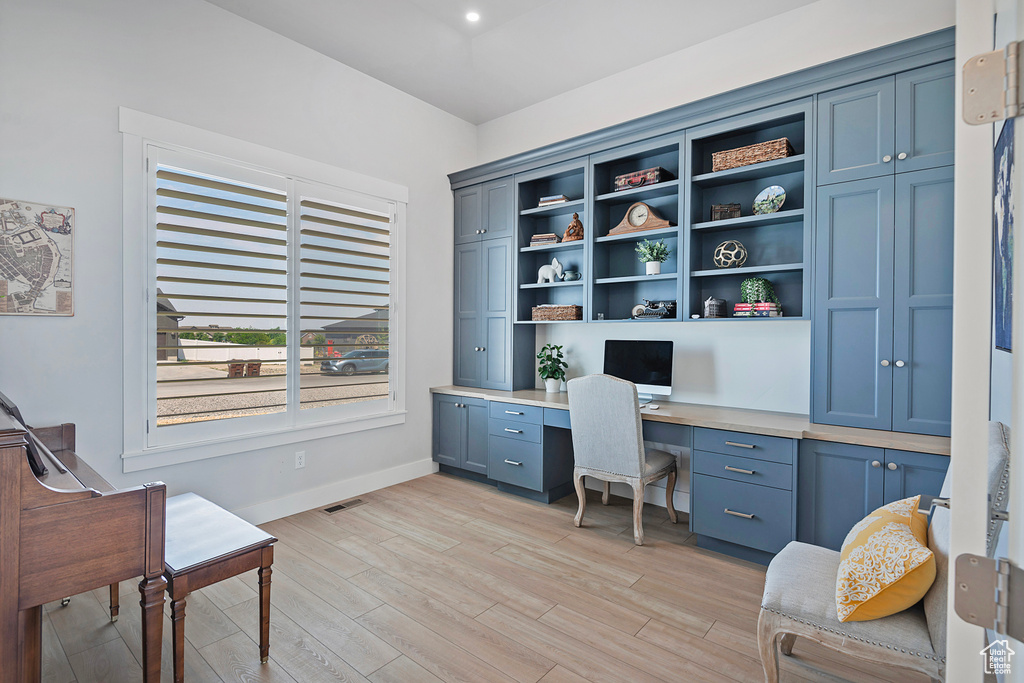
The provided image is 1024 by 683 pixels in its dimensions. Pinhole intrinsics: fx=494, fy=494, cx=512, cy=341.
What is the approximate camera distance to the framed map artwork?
7.47 feet

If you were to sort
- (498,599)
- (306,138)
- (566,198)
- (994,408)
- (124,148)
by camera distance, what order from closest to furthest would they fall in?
(994,408)
(498,599)
(124,148)
(306,138)
(566,198)

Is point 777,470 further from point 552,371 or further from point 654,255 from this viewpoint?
point 552,371

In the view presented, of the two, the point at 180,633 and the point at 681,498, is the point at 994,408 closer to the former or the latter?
the point at 681,498

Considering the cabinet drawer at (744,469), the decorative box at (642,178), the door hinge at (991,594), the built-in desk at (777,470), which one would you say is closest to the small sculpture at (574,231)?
the decorative box at (642,178)

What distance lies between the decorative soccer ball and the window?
7.92 ft

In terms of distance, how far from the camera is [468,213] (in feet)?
14.4

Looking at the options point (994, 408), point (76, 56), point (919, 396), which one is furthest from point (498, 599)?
point (76, 56)

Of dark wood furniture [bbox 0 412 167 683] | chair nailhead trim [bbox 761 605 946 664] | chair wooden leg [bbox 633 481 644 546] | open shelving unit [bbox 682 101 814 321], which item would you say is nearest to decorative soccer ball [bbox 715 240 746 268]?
open shelving unit [bbox 682 101 814 321]

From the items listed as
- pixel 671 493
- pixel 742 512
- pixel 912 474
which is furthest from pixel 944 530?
pixel 671 493

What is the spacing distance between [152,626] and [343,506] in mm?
1959

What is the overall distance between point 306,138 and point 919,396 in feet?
12.8

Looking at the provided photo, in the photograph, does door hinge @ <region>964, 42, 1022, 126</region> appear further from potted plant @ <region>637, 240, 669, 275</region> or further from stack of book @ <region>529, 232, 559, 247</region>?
stack of book @ <region>529, 232, 559, 247</region>

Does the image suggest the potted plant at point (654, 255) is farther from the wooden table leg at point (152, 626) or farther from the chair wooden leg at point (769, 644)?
the wooden table leg at point (152, 626)

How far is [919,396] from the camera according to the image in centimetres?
235
